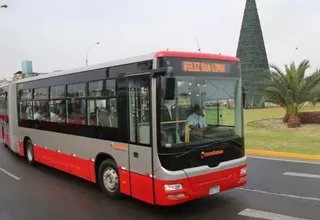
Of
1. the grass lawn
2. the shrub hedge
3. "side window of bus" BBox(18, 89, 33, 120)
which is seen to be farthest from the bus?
the shrub hedge

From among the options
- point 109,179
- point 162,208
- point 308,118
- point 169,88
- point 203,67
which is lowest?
point 162,208

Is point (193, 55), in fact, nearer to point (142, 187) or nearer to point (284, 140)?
point (142, 187)

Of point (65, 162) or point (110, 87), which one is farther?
point (65, 162)

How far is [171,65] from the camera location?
5824 millimetres

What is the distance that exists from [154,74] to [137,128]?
1.07m

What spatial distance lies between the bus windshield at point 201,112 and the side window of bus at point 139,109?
0.36m

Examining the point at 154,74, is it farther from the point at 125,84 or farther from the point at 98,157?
the point at 98,157

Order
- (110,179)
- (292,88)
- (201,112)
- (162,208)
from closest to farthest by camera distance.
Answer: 1. (201,112)
2. (162,208)
3. (110,179)
4. (292,88)

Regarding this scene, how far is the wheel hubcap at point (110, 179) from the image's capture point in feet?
23.3

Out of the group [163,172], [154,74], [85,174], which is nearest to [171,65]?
[154,74]

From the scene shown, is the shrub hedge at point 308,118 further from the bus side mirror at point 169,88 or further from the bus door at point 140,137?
the bus side mirror at point 169,88

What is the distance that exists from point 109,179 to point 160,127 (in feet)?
7.02

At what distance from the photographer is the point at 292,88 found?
19703 mm

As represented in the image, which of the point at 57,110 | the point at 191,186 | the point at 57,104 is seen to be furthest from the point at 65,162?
the point at 191,186
